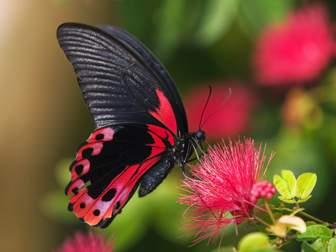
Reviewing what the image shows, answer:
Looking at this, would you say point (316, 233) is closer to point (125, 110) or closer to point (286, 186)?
point (286, 186)

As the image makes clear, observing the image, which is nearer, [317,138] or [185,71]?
[317,138]

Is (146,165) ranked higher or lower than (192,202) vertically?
higher

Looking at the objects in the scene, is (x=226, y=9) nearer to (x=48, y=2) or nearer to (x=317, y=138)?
(x=317, y=138)

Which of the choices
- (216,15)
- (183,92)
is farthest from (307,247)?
(183,92)

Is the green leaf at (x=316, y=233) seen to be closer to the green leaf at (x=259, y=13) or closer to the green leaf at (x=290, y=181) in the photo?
the green leaf at (x=290, y=181)

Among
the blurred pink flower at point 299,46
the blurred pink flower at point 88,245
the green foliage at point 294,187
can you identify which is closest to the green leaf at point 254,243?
the green foliage at point 294,187

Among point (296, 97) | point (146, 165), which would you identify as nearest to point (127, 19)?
point (296, 97)
